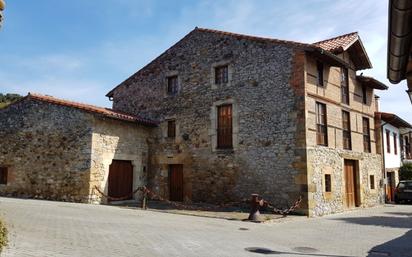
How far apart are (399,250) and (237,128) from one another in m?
8.23

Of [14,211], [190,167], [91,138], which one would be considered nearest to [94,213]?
[14,211]

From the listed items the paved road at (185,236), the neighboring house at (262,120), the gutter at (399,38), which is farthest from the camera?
the neighboring house at (262,120)

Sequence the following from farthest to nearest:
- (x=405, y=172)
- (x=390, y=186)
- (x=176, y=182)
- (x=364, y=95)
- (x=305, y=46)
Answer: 1. (x=405, y=172)
2. (x=390, y=186)
3. (x=364, y=95)
4. (x=176, y=182)
5. (x=305, y=46)

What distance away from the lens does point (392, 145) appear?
22969mm

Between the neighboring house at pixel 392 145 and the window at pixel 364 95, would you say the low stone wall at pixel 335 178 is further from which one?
the neighboring house at pixel 392 145

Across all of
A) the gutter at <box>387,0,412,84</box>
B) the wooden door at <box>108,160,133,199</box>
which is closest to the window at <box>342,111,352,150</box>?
the wooden door at <box>108,160,133,199</box>

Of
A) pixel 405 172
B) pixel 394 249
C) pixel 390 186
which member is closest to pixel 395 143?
pixel 405 172

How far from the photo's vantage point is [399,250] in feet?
25.7

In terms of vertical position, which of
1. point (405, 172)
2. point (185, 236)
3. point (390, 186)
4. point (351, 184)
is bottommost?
point (185, 236)

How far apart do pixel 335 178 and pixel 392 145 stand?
10.1m

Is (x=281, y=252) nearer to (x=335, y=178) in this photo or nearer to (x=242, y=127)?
(x=242, y=127)

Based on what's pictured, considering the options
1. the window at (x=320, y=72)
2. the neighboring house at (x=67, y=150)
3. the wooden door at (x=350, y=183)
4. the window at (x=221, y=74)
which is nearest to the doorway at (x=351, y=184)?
the wooden door at (x=350, y=183)

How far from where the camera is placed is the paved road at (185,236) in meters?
6.76

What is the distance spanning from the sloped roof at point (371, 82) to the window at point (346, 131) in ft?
7.58
